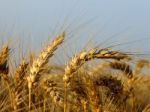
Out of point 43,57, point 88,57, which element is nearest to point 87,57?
point 88,57

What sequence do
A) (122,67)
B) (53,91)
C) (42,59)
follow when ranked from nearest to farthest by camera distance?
(42,59) → (53,91) → (122,67)

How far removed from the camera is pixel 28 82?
290 centimetres

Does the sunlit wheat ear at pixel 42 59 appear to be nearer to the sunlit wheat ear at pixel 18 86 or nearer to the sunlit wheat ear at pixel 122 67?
the sunlit wheat ear at pixel 18 86

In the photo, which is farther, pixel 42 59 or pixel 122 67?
pixel 122 67

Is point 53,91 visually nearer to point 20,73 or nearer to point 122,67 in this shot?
point 20,73

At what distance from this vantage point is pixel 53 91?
2.96m

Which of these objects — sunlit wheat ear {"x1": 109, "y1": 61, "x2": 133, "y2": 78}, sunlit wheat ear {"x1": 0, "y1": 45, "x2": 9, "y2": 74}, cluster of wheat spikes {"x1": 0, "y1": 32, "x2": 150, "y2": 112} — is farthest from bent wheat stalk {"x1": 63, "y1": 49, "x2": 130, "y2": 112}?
sunlit wheat ear {"x1": 109, "y1": 61, "x2": 133, "y2": 78}

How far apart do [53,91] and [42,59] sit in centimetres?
27

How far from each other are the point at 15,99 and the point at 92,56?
572 mm

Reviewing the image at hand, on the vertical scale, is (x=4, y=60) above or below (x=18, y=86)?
above

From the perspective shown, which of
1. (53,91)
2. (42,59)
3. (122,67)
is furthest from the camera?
(122,67)

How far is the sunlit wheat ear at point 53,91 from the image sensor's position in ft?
9.62

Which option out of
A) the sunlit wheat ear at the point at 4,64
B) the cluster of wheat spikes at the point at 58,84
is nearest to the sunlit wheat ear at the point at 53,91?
the cluster of wheat spikes at the point at 58,84

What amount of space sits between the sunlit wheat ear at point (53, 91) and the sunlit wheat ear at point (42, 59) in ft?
0.47
